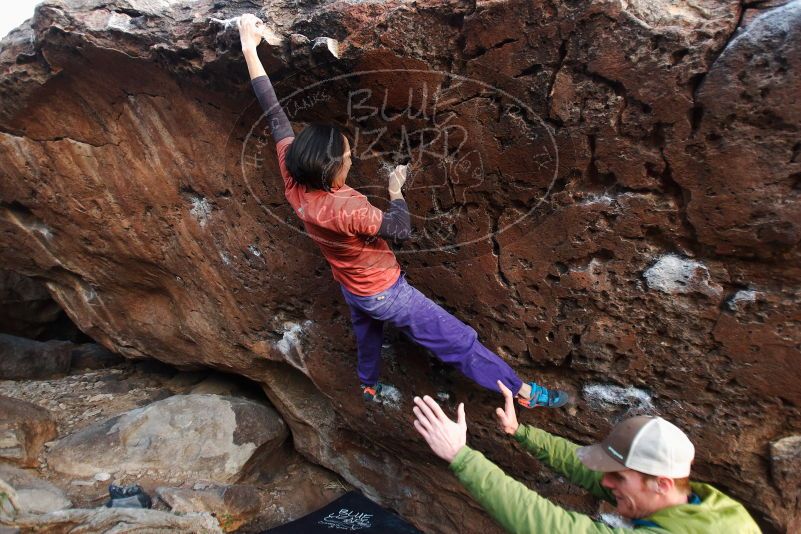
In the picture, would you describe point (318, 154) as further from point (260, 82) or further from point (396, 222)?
point (260, 82)

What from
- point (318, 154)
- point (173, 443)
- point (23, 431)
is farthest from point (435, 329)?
point (23, 431)

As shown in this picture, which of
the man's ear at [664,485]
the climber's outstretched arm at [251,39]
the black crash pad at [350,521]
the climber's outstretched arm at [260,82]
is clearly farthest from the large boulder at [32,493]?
the man's ear at [664,485]

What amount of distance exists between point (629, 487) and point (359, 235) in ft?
3.99

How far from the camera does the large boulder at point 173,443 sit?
10.8 feet

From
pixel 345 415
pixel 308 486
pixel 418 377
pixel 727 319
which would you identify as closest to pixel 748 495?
pixel 727 319

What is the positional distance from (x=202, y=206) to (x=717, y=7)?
101 inches

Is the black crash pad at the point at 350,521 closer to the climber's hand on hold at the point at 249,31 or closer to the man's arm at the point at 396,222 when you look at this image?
the man's arm at the point at 396,222

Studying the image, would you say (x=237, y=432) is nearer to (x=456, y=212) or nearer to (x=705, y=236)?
(x=456, y=212)

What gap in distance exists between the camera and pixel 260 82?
2062 millimetres

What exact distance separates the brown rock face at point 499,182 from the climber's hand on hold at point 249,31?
7cm

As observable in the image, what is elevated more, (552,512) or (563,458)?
(552,512)

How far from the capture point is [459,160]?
2166 mm

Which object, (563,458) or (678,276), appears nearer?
(563,458)

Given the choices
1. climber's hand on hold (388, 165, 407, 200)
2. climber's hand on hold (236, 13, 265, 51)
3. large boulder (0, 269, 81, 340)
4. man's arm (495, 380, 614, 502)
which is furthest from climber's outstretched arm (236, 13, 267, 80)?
large boulder (0, 269, 81, 340)
